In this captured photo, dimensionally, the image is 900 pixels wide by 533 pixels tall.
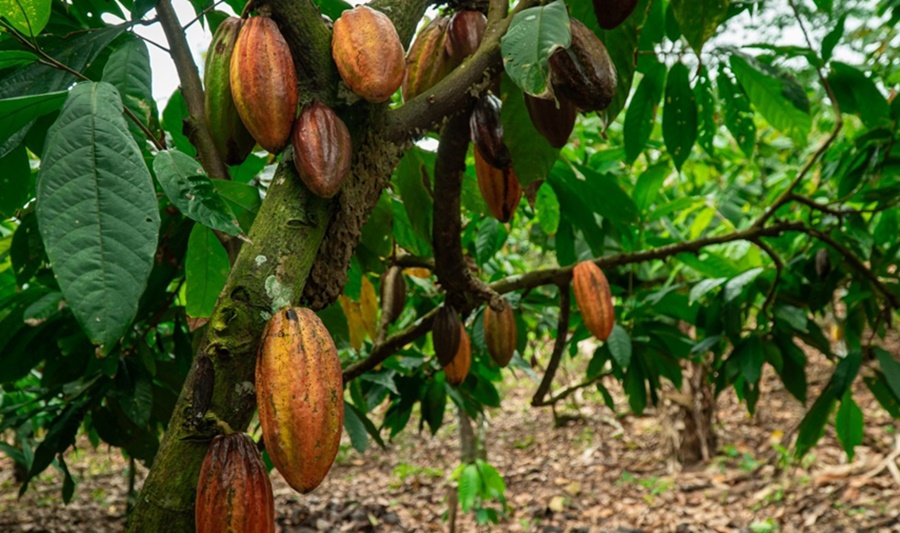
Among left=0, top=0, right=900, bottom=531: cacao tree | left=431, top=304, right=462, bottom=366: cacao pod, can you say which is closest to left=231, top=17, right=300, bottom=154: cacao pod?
left=0, top=0, right=900, bottom=531: cacao tree

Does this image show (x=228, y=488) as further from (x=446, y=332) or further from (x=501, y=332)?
(x=501, y=332)

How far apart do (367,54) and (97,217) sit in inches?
11.4

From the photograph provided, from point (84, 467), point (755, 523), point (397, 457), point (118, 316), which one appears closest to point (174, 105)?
point (118, 316)

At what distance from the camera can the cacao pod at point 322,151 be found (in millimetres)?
563

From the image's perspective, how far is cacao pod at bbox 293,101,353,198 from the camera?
1.85 ft

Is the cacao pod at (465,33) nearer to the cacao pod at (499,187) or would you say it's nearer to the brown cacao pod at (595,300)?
the cacao pod at (499,187)

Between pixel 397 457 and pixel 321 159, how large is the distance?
178 inches

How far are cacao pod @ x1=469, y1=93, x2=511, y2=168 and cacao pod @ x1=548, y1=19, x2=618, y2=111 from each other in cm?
12

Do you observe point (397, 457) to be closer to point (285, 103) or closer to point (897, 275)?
point (897, 275)

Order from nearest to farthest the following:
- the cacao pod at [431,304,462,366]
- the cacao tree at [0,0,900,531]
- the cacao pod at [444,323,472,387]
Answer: the cacao tree at [0,0,900,531] < the cacao pod at [431,304,462,366] < the cacao pod at [444,323,472,387]

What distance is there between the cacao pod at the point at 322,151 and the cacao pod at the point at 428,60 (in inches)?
9.7

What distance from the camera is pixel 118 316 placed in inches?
14.4

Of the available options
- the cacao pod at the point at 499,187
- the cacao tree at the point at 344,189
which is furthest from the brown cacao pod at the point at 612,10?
the cacao pod at the point at 499,187

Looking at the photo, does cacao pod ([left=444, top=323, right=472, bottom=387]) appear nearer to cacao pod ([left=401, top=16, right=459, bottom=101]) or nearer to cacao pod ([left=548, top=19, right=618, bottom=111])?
cacao pod ([left=401, top=16, right=459, bottom=101])
